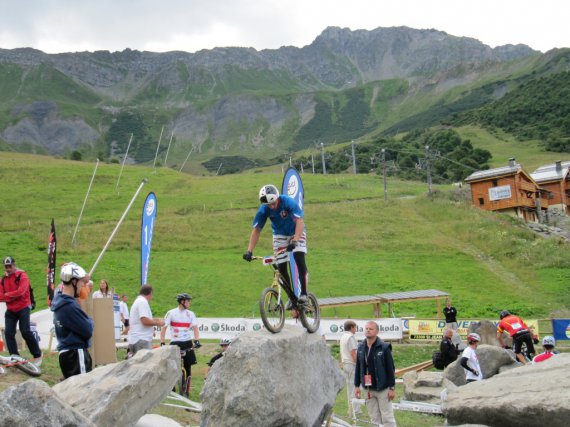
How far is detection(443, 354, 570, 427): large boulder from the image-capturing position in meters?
11.0

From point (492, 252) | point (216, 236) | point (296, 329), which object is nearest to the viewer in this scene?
point (296, 329)

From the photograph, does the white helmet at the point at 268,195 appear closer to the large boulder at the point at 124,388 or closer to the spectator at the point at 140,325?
the large boulder at the point at 124,388

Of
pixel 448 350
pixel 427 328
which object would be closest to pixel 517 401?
pixel 448 350

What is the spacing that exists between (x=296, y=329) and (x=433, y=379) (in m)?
8.04

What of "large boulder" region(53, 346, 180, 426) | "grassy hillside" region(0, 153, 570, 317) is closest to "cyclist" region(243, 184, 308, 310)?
"large boulder" region(53, 346, 180, 426)

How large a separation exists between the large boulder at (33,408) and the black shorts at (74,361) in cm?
339

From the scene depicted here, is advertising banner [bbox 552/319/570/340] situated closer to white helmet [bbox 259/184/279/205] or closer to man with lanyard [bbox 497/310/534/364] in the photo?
man with lanyard [bbox 497/310/534/364]

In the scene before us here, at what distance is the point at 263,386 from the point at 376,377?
3.31 m

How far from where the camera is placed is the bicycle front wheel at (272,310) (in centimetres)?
1133

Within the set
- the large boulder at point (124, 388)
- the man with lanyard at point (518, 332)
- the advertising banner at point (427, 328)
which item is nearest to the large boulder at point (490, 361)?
the man with lanyard at point (518, 332)

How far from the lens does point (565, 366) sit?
13.1m

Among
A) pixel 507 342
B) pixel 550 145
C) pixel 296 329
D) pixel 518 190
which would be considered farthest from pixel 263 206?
pixel 550 145

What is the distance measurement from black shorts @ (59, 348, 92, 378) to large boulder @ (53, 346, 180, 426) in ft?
2.89

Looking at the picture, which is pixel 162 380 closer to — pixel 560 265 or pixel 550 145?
pixel 560 265
